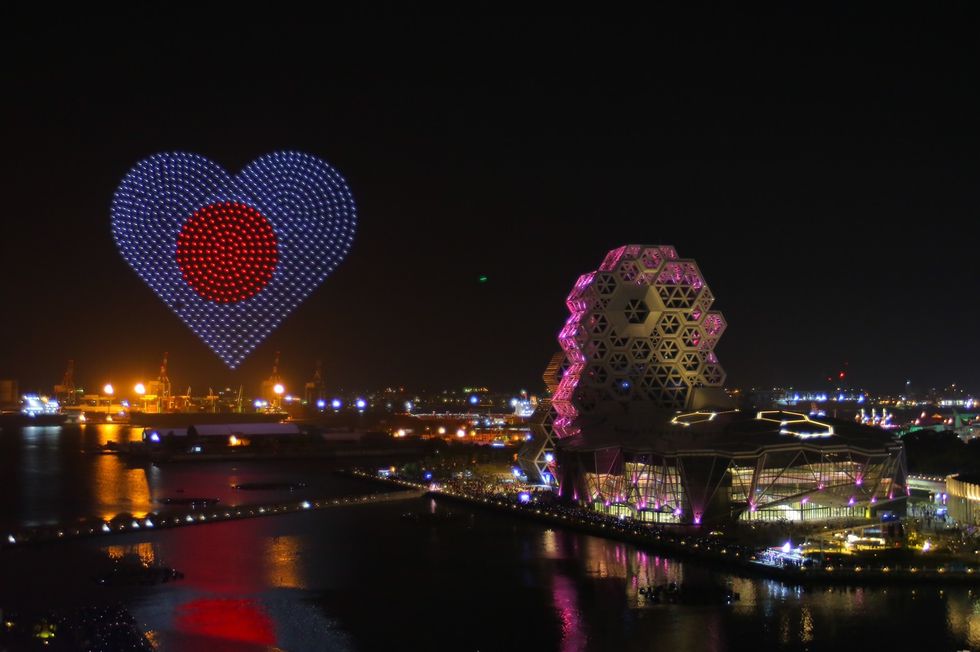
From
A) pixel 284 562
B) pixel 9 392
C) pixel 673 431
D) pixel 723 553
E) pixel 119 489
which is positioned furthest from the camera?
pixel 9 392

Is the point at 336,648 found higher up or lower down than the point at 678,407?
lower down

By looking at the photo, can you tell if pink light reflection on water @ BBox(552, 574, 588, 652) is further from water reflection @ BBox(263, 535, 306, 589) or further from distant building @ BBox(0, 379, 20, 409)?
distant building @ BBox(0, 379, 20, 409)

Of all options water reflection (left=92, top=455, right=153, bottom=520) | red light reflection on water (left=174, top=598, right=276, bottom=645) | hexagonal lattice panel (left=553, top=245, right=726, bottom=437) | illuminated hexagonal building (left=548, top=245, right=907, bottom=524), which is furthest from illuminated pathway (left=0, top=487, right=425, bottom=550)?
red light reflection on water (left=174, top=598, right=276, bottom=645)

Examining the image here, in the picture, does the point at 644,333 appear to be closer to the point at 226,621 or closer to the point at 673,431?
the point at 673,431

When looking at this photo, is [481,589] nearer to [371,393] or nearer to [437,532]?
[437,532]

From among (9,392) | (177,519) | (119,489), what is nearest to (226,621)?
Result: (177,519)

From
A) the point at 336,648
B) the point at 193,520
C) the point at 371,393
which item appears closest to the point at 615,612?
the point at 336,648

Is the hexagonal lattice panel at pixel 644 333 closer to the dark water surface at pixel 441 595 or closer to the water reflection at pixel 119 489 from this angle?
the dark water surface at pixel 441 595
